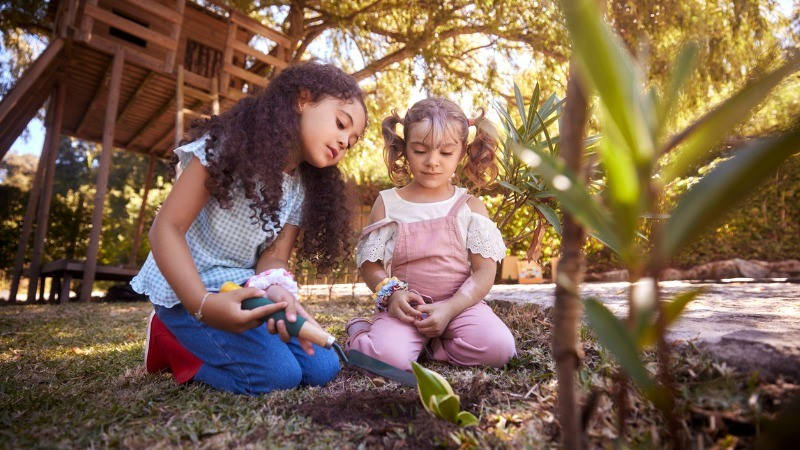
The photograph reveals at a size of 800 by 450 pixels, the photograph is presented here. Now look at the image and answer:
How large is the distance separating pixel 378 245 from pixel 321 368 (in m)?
0.69

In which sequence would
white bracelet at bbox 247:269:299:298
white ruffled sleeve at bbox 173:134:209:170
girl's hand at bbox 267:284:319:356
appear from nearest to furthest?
1. girl's hand at bbox 267:284:319:356
2. white bracelet at bbox 247:269:299:298
3. white ruffled sleeve at bbox 173:134:209:170

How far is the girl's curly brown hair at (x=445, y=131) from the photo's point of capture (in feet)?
7.01

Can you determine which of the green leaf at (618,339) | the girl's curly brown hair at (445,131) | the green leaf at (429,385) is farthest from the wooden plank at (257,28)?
the green leaf at (618,339)

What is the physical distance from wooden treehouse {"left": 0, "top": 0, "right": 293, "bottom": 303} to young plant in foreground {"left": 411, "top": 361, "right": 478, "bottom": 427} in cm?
A: 508

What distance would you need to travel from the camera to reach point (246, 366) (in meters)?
1.61

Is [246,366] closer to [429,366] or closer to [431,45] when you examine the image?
[429,366]

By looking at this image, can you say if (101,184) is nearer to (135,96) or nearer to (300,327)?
(135,96)

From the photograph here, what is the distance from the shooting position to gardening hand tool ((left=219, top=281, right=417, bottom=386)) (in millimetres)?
1212

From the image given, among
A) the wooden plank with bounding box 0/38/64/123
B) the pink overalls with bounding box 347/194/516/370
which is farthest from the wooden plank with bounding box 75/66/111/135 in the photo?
the pink overalls with bounding box 347/194/516/370

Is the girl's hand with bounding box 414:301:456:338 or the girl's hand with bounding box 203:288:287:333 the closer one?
the girl's hand with bounding box 203:288:287:333

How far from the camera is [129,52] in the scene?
5445 mm

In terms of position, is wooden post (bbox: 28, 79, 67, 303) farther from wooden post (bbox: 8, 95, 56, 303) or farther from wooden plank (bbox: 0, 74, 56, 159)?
wooden plank (bbox: 0, 74, 56, 159)

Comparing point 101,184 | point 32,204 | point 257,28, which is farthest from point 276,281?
point 32,204

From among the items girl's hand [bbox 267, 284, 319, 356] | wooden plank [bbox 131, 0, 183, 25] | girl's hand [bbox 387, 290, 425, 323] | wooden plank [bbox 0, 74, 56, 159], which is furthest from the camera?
wooden plank [bbox 131, 0, 183, 25]
